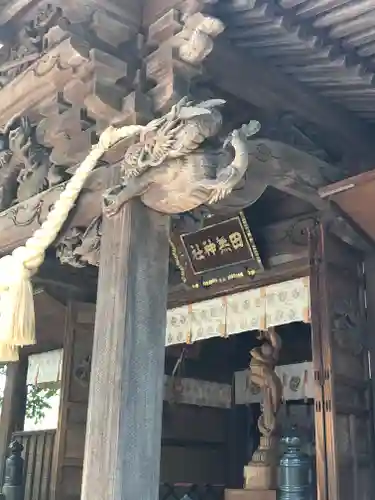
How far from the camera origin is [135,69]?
3.35 meters

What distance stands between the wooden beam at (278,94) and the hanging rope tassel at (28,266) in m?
0.64

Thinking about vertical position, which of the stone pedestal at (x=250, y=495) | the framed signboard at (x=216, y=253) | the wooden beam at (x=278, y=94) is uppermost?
the wooden beam at (x=278, y=94)

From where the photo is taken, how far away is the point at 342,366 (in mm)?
4148

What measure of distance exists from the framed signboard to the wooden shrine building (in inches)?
0.6

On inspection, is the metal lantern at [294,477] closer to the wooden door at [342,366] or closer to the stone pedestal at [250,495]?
the wooden door at [342,366]

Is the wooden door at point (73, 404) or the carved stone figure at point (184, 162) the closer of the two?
the carved stone figure at point (184, 162)

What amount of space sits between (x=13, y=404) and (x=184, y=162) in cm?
482

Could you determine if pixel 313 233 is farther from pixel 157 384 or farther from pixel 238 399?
pixel 238 399

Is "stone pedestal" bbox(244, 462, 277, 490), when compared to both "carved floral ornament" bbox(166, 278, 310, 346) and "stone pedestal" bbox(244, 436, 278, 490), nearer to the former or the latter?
"stone pedestal" bbox(244, 436, 278, 490)

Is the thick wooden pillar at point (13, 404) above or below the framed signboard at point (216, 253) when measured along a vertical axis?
below

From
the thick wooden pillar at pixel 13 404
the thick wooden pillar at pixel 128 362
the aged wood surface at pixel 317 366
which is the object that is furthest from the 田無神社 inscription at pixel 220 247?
the thick wooden pillar at pixel 13 404

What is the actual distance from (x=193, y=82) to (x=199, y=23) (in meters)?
0.35

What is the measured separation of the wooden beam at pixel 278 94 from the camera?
134 inches

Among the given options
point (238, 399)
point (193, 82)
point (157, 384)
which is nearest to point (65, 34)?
point (193, 82)
